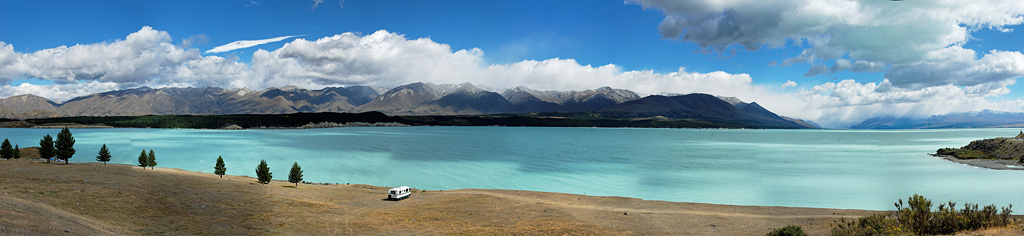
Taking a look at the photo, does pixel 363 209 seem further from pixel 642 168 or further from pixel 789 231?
pixel 642 168

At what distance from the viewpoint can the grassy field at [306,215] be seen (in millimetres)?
21359

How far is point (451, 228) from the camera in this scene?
24.7 m

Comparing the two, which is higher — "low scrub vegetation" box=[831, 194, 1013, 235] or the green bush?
"low scrub vegetation" box=[831, 194, 1013, 235]

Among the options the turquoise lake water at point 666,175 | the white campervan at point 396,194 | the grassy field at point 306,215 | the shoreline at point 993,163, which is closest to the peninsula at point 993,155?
the shoreline at point 993,163

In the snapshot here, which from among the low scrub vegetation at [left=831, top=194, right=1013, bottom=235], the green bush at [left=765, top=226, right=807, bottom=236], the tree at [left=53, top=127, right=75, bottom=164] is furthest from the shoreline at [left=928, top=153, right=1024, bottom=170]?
the tree at [left=53, top=127, right=75, bottom=164]

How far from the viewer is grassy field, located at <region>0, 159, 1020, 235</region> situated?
21359 millimetres

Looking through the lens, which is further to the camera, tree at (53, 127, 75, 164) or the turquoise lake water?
tree at (53, 127, 75, 164)

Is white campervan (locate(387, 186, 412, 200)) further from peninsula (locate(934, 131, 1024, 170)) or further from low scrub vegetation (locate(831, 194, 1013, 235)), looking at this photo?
peninsula (locate(934, 131, 1024, 170))

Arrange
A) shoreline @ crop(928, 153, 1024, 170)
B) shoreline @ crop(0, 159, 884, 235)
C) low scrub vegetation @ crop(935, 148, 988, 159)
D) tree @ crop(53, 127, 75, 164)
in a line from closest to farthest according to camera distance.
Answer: shoreline @ crop(0, 159, 884, 235) → tree @ crop(53, 127, 75, 164) → shoreline @ crop(928, 153, 1024, 170) → low scrub vegetation @ crop(935, 148, 988, 159)

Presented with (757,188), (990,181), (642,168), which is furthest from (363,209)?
(990,181)

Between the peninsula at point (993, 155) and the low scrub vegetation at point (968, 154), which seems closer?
the peninsula at point (993, 155)

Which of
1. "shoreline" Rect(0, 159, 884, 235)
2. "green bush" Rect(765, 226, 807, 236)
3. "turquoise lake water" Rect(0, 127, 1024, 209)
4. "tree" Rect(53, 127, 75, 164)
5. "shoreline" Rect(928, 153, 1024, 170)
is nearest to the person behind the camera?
"green bush" Rect(765, 226, 807, 236)

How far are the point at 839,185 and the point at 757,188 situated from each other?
10.3 m

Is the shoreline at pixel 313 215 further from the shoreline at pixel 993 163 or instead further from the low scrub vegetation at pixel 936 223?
the shoreline at pixel 993 163
